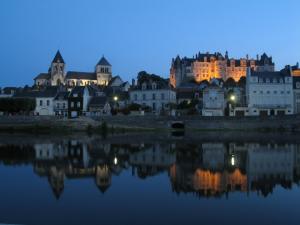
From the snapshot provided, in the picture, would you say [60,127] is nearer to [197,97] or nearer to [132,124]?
[132,124]

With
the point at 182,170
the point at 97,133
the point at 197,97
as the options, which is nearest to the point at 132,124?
the point at 97,133

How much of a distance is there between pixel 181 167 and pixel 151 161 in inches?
146

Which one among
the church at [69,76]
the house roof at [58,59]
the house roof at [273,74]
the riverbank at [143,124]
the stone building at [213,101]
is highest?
the house roof at [58,59]

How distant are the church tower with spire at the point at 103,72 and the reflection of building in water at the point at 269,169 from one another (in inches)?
4265

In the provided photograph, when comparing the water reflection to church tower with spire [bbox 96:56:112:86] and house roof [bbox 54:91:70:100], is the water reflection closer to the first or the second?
house roof [bbox 54:91:70:100]

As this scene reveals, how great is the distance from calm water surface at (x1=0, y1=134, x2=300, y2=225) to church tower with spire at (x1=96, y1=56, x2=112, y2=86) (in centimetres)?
10809

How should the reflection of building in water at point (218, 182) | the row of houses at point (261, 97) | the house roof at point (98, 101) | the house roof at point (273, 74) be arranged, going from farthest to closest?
the house roof at point (98, 101) → the house roof at point (273, 74) → the row of houses at point (261, 97) → the reflection of building in water at point (218, 182)

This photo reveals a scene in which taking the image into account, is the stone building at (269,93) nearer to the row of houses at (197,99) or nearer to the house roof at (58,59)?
the row of houses at (197,99)

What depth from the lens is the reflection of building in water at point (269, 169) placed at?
1808cm

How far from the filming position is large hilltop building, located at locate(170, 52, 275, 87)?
121875mm

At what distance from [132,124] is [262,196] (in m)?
47.7

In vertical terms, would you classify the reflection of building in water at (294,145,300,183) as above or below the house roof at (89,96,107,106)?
below

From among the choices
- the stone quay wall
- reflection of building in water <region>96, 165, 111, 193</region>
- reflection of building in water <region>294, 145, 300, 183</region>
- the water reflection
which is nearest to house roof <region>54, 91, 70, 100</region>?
the stone quay wall

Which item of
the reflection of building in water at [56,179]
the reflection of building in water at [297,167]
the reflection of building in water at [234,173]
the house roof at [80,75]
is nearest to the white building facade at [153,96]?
the reflection of building in water at [297,167]
